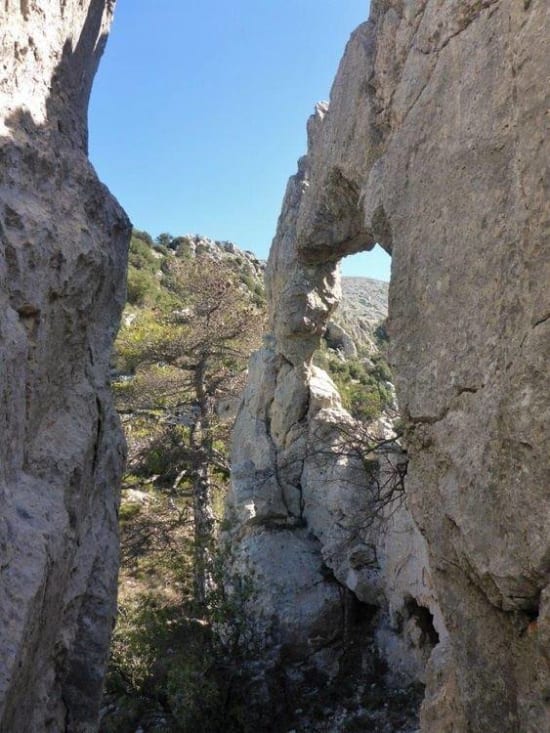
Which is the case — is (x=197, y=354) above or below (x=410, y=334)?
above

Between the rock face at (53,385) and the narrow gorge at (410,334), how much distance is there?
0.05 ft

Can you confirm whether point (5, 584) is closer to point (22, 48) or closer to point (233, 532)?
point (22, 48)

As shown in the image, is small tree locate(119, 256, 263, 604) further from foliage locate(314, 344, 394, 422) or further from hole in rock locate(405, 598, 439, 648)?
foliage locate(314, 344, 394, 422)

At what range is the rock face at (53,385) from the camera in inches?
111

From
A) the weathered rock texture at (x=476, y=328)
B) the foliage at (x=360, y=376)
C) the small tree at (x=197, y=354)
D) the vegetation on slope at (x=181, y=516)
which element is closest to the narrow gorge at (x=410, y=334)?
the weathered rock texture at (x=476, y=328)

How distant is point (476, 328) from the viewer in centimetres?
304

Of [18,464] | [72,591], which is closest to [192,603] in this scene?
[72,591]

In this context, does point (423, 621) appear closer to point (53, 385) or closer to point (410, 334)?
point (410, 334)

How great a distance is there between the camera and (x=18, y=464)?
3.06 metres

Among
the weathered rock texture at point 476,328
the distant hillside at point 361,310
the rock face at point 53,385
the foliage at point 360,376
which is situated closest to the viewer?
the weathered rock texture at point 476,328

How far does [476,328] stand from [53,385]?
2.58 metres

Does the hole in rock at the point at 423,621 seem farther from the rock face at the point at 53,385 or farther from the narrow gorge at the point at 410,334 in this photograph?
the rock face at the point at 53,385

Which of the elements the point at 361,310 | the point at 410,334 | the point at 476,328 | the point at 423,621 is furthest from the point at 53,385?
the point at 361,310

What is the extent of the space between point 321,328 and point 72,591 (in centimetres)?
742
